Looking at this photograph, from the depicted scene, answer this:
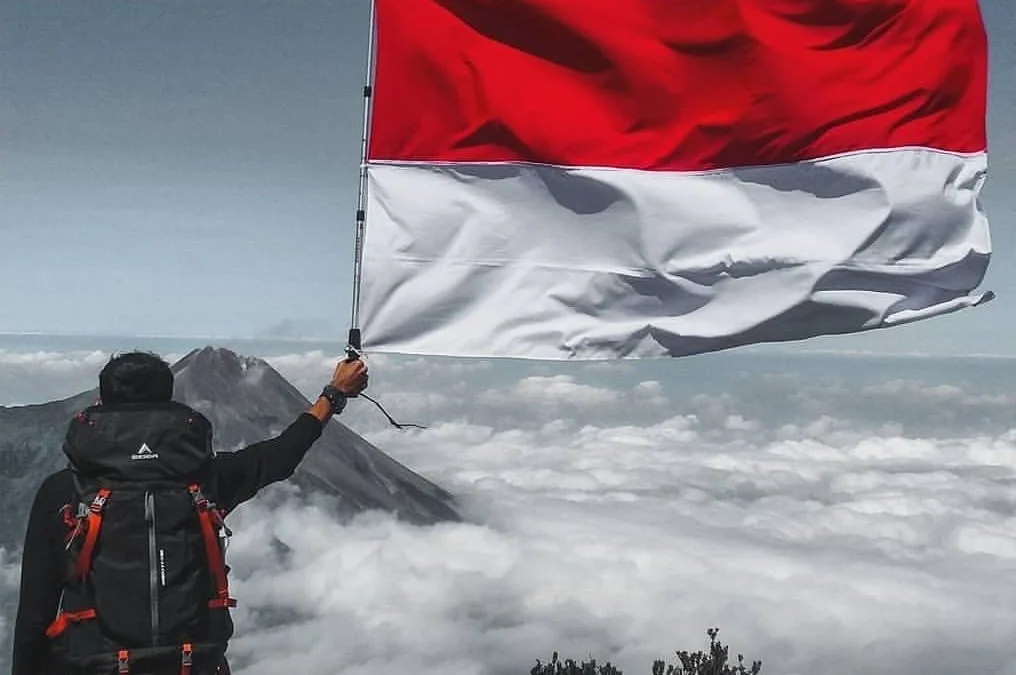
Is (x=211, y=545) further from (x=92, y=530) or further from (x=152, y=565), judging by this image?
(x=92, y=530)

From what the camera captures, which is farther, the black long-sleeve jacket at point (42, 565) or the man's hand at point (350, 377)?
the man's hand at point (350, 377)

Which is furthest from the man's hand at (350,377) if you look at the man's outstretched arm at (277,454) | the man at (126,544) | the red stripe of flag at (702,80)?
the red stripe of flag at (702,80)

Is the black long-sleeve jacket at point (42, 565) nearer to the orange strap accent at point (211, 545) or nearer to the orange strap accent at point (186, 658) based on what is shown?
the orange strap accent at point (211, 545)

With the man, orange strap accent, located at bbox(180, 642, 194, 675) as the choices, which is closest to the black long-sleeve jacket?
the man

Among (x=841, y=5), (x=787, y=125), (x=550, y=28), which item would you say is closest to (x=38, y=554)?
(x=550, y=28)

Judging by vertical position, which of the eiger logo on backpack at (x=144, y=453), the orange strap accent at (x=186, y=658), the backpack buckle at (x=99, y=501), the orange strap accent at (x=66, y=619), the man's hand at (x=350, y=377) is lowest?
the orange strap accent at (x=186, y=658)

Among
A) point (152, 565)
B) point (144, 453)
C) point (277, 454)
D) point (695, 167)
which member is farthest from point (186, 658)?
point (695, 167)

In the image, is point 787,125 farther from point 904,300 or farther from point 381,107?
point 381,107
